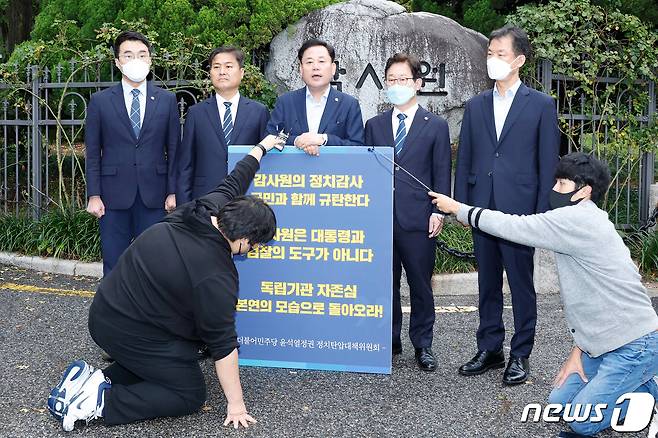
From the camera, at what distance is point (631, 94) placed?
8945mm

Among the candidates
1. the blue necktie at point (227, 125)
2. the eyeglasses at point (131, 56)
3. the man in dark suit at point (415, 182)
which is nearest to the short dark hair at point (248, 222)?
the man in dark suit at point (415, 182)

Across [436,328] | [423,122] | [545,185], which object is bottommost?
[436,328]

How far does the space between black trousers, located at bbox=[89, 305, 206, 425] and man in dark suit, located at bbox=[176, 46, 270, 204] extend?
1.38 m

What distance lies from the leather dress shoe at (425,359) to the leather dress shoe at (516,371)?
45 cm

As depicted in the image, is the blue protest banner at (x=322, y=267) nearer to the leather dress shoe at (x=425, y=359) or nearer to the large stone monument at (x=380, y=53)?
the leather dress shoe at (x=425, y=359)

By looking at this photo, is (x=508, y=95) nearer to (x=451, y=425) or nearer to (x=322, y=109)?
(x=322, y=109)

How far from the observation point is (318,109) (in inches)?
195

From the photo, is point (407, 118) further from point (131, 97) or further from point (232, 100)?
point (131, 97)

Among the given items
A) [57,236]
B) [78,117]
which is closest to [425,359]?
[57,236]

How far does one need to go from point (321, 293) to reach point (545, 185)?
149cm

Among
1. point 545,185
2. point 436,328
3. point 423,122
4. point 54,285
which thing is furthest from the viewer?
point 54,285

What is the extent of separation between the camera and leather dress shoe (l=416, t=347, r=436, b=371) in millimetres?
4695

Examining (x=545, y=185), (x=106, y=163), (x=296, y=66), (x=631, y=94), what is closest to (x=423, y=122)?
(x=545, y=185)

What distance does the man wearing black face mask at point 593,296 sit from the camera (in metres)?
3.64
